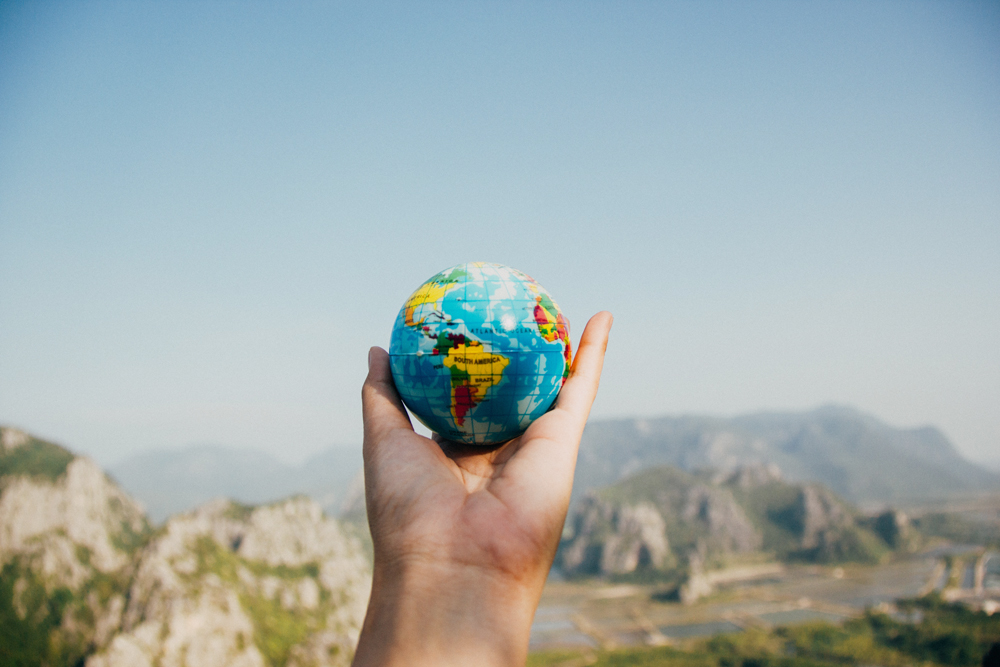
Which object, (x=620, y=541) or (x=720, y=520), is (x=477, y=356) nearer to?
(x=620, y=541)

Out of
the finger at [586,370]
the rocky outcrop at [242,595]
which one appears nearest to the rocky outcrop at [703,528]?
the rocky outcrop at [242,595]

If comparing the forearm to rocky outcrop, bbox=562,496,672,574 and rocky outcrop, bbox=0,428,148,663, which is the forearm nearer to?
rocky outcrop, bbox=0,428,148,663

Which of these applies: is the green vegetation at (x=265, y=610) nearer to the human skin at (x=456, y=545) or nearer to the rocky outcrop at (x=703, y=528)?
the human skin at (x=456, y=545)

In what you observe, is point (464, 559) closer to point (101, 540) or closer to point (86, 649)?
point (86, 649)

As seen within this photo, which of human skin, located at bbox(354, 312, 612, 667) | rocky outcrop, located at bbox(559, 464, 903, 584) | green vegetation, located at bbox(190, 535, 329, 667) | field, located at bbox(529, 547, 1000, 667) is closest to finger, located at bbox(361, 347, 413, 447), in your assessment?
human skin, located at bbox(354, 312, 612, 667)

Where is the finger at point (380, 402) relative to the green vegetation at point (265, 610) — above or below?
above
